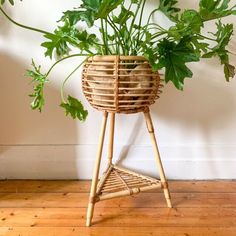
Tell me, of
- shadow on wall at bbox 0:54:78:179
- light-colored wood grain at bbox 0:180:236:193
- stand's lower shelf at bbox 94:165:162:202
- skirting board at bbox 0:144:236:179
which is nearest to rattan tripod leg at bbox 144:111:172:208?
stand's lower shelf at bbox 94:165:162:202

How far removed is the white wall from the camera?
141 centimetres

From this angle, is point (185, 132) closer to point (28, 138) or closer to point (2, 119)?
point (28, 138)

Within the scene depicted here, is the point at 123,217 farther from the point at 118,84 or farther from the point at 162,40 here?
the point at 162,40

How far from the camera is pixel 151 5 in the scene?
135 centimetres

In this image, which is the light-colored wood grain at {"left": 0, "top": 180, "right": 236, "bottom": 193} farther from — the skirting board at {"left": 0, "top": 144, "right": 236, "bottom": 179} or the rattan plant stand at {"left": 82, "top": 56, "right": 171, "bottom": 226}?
the rattan plant stand at {"left": 82, "top": 56, "right": 171, "bottom": 226}

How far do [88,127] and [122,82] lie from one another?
0.52 m

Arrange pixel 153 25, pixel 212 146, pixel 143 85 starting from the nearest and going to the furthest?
pixel 143 85, pixel 153 25, pixel 212 146

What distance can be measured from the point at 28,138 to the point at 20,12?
2.02 ft

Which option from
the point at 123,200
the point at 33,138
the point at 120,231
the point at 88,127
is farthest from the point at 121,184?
the point at 33,138

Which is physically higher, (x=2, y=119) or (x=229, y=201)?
(x=2, y=119)

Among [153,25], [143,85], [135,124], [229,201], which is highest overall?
[153,25]

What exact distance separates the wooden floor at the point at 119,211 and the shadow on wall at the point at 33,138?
0.07 m

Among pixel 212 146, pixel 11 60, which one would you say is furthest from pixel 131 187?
pixel 11 60

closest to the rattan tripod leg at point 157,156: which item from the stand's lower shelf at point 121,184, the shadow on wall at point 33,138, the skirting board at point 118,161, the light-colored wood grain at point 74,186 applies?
the stand's lower shelf at point 121,184
